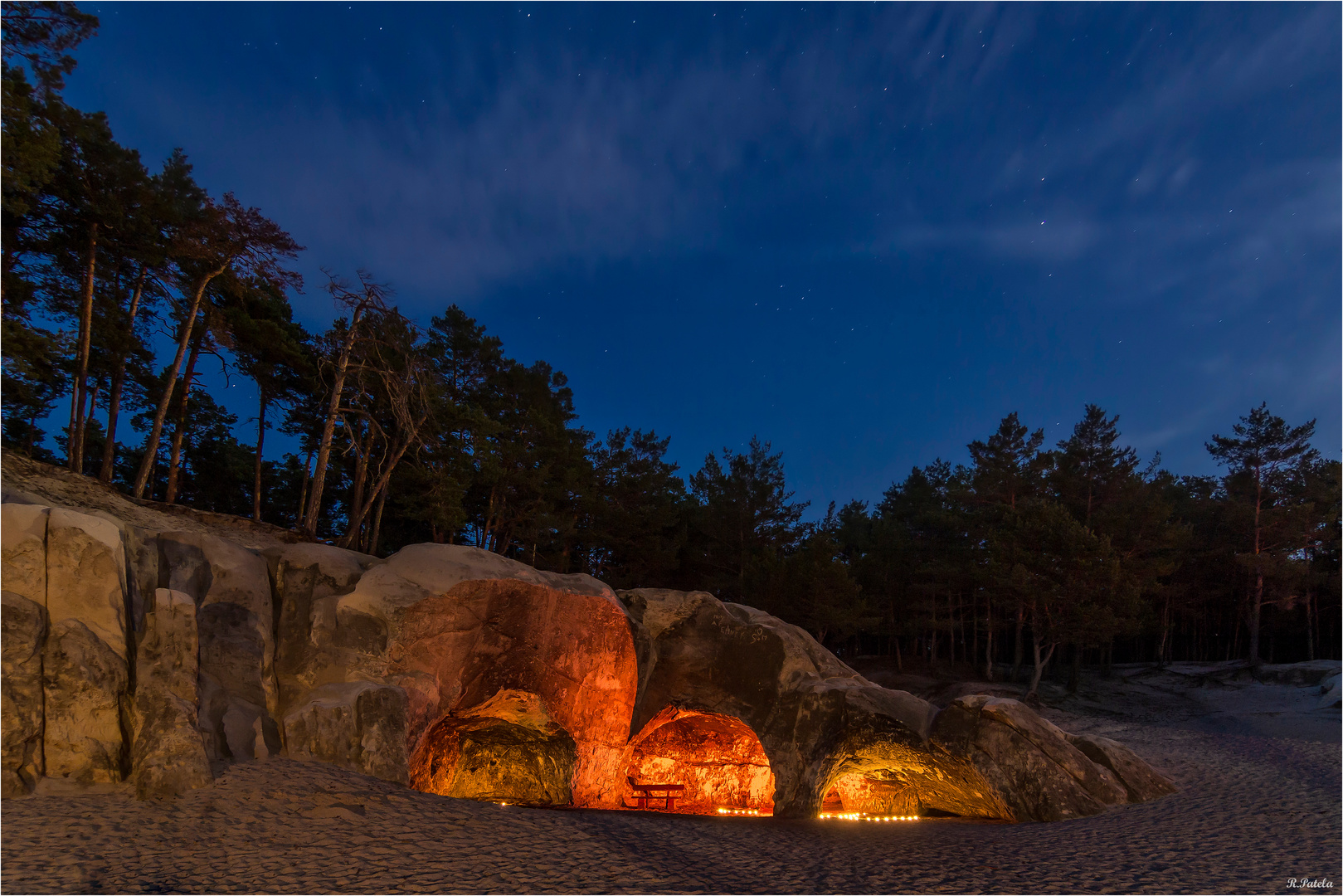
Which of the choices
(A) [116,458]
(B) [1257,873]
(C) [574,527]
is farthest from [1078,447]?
(A) [116,458]

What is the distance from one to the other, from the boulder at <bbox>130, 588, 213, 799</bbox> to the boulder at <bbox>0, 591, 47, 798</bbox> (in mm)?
1106

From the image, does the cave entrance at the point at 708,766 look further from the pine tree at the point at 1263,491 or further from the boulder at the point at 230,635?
the pine tree at the point at 1263,491

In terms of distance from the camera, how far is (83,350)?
68.7 ft

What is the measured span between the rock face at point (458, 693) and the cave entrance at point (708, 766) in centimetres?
8

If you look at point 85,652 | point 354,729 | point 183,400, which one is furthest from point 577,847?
point 183,400

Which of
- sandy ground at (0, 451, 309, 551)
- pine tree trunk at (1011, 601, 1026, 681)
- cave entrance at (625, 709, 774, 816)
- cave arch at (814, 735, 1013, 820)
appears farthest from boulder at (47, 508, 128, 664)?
pine tree trunk at (1011, 601, 1026, 681)

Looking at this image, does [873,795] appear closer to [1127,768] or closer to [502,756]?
[1127,768]

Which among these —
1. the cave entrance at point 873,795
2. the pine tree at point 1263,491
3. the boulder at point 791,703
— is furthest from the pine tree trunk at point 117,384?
the pine tree at point 1263,491

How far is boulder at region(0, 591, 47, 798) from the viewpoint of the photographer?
8852 millimetres

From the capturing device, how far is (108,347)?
2305 centimetres

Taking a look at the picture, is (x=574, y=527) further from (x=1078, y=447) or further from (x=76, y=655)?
(x=1078, y=447)

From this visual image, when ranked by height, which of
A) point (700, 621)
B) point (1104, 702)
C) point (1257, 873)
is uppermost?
point (700, 621)

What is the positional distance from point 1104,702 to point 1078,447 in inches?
605

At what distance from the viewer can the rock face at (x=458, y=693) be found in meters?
9.66
